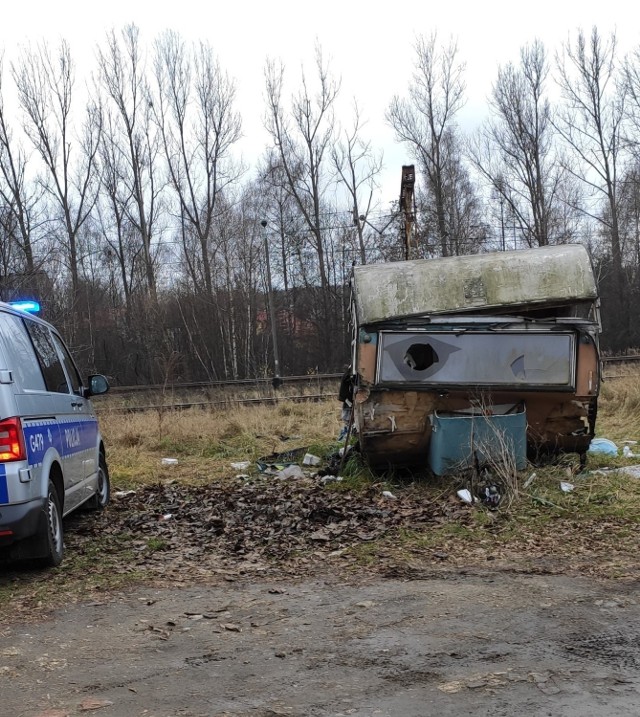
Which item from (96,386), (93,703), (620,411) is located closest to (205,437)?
(96,386)

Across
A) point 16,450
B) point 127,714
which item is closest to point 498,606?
point 127,714

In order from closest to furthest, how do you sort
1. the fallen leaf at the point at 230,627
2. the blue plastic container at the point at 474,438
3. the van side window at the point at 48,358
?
the fallen leaf at the point at 230,627 → the van side window at the point at 48,358 → the blue plastic container at the point at 474,438

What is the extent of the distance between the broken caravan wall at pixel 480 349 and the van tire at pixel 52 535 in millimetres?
3381

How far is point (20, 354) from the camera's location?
5.14 metres

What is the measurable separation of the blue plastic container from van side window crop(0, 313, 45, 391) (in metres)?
4.06

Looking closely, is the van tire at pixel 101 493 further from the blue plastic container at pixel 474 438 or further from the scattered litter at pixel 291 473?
the blue plastic container at pixel 474 438

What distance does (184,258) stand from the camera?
35.6m

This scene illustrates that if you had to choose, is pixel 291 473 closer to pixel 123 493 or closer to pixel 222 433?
pixel 123 493

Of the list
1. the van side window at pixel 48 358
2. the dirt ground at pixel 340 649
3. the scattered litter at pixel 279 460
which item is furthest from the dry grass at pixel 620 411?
the van side window at pixel 48 358

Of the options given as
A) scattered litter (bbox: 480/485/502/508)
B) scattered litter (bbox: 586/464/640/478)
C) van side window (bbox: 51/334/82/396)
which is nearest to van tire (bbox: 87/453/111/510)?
van side window (bbox: 51/334/82/396)

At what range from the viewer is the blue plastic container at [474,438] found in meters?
7.12

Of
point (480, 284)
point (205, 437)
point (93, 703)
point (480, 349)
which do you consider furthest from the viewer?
point (205, 437)

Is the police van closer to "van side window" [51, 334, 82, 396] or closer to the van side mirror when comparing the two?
"van side window" [51, 334, 82, 396]

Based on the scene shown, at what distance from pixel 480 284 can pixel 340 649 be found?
5.00 meters
